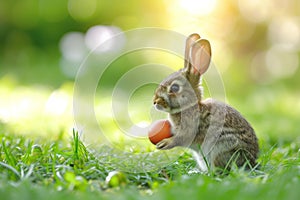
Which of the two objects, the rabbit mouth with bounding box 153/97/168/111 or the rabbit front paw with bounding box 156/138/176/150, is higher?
the rabbit mouth with bounding box 153/97/168/111

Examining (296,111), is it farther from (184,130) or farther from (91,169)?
(91,169)

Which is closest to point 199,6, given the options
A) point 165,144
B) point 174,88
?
point 174,88

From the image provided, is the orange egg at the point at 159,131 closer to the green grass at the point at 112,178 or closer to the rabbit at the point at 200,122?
the rabbit at the point at 200,122

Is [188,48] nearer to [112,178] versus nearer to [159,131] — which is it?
[159,131]

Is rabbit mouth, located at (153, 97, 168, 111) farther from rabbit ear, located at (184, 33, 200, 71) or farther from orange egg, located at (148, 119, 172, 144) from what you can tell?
rabbit ear, located at (184, 33, 200, 71)

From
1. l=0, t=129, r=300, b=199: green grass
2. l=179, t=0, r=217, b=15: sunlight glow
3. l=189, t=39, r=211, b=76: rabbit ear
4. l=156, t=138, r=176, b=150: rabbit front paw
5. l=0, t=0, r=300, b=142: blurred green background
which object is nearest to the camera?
l=0, t=129, r=300, b=199: green grass

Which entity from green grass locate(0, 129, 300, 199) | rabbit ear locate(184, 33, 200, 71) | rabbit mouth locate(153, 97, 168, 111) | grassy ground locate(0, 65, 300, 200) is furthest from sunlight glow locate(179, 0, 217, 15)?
rabbit mouth locate(153, 97, 168, 111)

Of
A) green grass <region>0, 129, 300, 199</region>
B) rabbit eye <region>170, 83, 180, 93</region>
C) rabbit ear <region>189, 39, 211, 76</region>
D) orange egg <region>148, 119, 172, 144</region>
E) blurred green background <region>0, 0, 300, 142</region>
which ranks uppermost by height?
blurred green background <region>0, 0, 300, 142</region>

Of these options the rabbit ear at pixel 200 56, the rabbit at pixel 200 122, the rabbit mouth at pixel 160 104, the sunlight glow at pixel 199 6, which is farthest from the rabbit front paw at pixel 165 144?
the sunlight glow at pixel 199 6
